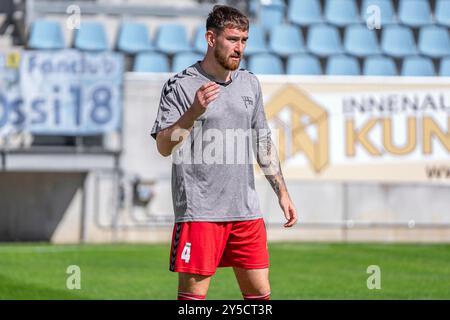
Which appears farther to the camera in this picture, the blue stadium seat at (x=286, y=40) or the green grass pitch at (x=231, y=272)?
the blue stadium seat at (x=286, y=40)

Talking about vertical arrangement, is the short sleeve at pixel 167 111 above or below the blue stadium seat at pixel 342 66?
below

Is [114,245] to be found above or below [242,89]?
below

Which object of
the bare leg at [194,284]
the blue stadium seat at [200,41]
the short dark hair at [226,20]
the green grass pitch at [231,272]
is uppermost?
the blue stadium seat at [200,41]

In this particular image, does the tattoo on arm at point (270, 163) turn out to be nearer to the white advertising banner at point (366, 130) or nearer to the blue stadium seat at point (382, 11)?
the white advertising banner at point (366, 130)

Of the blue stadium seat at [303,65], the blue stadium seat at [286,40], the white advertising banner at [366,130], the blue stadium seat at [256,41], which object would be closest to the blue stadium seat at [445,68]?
the white advertising banner at [366,130]

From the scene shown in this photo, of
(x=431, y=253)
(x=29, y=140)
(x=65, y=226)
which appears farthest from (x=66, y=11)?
(x=431, y=253)

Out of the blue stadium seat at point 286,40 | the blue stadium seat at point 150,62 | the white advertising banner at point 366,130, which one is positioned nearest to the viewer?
the white advertising banner at point 366,130

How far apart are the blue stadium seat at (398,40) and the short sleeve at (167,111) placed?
19.6 meters

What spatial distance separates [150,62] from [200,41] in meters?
1.24

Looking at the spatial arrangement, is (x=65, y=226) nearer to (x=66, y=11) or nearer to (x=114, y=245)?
(x=114, y=245)

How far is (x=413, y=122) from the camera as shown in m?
23.1

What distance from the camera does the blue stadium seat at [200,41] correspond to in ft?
77.9

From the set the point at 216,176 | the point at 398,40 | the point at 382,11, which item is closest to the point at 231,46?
the point at 216,176

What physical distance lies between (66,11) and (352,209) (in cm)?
782
